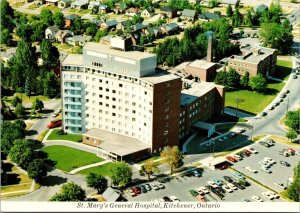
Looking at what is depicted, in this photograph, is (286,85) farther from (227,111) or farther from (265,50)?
(227,111)

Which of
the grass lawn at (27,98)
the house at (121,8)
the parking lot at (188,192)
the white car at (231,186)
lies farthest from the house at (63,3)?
A: the white car at (231,186)

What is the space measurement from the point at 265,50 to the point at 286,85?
12.0m

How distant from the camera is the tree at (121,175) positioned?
67.8 m

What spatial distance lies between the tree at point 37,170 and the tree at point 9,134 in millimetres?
8931

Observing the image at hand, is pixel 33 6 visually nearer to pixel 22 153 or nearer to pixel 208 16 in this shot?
pixel 208 16

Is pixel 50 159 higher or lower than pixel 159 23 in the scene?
lower

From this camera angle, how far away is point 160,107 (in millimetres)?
76062

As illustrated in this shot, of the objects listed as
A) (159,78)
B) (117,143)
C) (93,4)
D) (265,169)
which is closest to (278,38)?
(159,78)

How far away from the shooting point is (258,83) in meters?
103

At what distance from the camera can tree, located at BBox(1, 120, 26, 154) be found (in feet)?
251

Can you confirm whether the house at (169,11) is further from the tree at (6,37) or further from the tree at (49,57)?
the tree at (49,57)

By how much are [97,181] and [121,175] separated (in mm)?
3300

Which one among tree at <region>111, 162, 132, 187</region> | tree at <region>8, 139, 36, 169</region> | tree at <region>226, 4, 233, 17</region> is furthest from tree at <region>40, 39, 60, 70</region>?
tree at <region>226, 4, 233, 17</region>

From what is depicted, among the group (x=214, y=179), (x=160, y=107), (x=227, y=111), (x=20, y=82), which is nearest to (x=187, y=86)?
(x=227, y=111)
